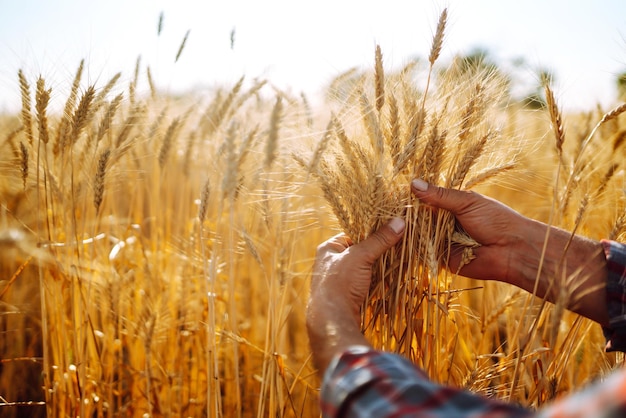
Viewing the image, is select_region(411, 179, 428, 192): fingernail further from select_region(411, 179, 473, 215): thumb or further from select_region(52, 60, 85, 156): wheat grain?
select_region(52, 60, 85, 156): wheat grain

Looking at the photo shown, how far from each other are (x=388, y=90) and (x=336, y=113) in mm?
157

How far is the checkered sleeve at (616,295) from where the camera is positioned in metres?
1.23

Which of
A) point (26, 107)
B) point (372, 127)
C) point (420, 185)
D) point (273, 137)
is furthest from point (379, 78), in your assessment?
point (26, 107)

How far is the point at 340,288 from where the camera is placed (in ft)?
3.95

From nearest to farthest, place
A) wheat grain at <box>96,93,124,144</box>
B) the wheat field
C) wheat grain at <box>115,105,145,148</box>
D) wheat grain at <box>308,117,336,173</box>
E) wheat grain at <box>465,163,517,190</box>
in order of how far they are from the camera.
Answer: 1. wheat grain at <box>308,117,336,173</box>
2. the wheat field
3. wheat grain at <box>465,163,517,190</box>
4. wheat grain at <box>96,93,124,144</box>
5. wheat grain at <box>115,105,145,148</box>

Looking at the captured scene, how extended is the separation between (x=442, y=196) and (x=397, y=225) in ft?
0.48

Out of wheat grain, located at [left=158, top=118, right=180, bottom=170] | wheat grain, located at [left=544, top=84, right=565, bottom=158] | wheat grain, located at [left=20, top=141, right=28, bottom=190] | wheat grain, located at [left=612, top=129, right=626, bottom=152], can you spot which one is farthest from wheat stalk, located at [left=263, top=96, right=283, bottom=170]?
wheat grain, located at [left=612, top=129, right=626, bottom=152]

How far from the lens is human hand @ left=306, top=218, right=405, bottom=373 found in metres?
1.00

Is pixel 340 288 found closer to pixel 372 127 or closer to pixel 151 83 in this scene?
pixel 372 127

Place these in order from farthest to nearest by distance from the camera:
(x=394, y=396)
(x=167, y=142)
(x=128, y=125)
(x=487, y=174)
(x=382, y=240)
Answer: (x=167, y=142) < (x=128, y=125) < (x=487, y=174) < (x=382, y=240) < (x=394, y=396)

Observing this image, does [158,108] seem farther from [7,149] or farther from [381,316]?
[381,316]

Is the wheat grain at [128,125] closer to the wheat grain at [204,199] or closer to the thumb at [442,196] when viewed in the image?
the wheat grain at [204,199]

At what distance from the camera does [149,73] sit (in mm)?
2094

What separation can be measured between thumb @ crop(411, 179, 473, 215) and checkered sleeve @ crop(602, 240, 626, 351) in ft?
1.20
